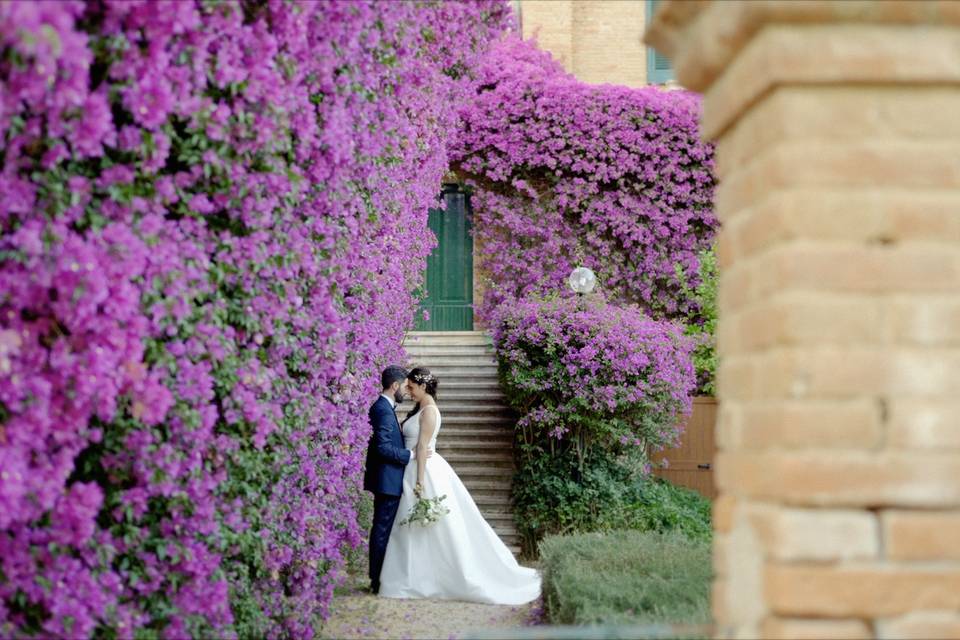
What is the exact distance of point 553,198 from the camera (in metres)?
17.1

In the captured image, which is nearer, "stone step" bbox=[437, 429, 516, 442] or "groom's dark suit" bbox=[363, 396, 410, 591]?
"groom's dark suit" bbox=[363, 396, 410, 591]

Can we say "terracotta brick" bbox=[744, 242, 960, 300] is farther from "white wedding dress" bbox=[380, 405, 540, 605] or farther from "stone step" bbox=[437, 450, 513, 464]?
"stone step" bbox=[437, 450, 513, 464]

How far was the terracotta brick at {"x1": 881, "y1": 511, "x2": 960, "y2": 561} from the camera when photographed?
201cm

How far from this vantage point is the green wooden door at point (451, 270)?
1806 centimetres

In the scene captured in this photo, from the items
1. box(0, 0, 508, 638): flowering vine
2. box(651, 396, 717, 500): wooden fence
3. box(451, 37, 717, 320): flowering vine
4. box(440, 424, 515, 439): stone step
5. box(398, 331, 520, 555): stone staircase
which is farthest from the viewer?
box(451, 37, 717, 320): flowering vine

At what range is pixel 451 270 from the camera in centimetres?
1819

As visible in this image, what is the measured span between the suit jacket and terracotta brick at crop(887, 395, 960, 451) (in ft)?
23.5

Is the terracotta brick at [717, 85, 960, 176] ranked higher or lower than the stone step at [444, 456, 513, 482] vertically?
higher

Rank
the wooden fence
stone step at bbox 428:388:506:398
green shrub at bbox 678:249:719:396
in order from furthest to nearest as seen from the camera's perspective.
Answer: green shrub at bbox 678:249:719:396 < stone step at bbox 428:388:506:398 < the wooden fence

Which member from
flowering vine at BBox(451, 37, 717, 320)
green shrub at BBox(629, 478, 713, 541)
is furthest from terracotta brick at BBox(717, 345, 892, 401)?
flowering vine at BBox(451, 37, 717, 320)

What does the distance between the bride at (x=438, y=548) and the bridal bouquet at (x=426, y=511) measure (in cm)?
5

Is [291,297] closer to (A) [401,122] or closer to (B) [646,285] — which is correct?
(A) [401,122]

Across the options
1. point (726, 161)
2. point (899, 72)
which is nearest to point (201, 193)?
point (726, 161)

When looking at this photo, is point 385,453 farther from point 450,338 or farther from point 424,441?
point 450,338
